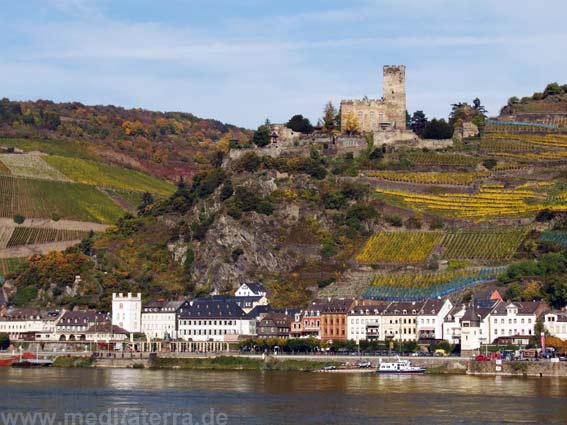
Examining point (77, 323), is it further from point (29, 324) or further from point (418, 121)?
point (418, 121)

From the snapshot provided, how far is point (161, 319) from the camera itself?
334 feet

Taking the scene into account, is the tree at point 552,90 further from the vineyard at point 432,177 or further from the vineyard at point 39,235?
the vineyard at point 39,235

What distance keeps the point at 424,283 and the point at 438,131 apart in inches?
1052

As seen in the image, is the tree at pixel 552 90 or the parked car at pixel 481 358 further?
the tree at pixel 552 90

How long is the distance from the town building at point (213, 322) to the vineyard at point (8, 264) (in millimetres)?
26542

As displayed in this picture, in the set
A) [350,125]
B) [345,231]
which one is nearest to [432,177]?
[345,231]

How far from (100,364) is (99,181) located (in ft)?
210

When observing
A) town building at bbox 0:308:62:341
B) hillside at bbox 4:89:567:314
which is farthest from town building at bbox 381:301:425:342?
town building at bbox 0:308:62:341

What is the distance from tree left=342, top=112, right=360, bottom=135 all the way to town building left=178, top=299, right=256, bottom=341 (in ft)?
91.3

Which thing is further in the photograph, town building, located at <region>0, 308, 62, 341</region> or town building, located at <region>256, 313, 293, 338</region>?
town building, located at <region>0, 308, 62, 341</region>

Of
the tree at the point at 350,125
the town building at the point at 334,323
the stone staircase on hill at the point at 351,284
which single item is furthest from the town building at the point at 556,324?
Answer: the tree at the point at 350,125

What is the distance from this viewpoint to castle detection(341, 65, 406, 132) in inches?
4875

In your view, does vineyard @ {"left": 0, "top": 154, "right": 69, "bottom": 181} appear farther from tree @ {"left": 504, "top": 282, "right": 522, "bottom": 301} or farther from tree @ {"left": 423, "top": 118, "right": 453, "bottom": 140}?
tree @ {"left": 504, "top": 282, "right": 522, "bottom": 301}

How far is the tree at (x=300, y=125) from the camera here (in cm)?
12450
